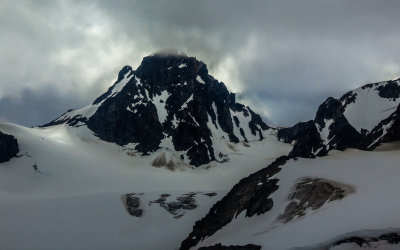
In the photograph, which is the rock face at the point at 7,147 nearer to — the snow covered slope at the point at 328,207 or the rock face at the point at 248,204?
the rock face at the point at 248,204

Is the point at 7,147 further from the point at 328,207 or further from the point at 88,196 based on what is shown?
the point at 328,207

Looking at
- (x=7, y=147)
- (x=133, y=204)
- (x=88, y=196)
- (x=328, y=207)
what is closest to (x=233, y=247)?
(x=328, y=207)

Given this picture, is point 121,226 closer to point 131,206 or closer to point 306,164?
point 131,206

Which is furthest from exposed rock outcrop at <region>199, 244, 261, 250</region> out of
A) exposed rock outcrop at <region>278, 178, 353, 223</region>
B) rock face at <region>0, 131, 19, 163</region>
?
rock face at <region>0, 131, 19, 163</region>

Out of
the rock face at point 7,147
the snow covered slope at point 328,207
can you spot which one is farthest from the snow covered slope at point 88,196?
the snow covered slope at point 328,207

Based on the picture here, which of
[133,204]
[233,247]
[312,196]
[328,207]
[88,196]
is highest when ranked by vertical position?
[88,196]

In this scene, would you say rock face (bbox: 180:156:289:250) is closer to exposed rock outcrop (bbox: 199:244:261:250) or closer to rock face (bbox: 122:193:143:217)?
exposed rock outcrop (bbox: 199:244:261:250)
